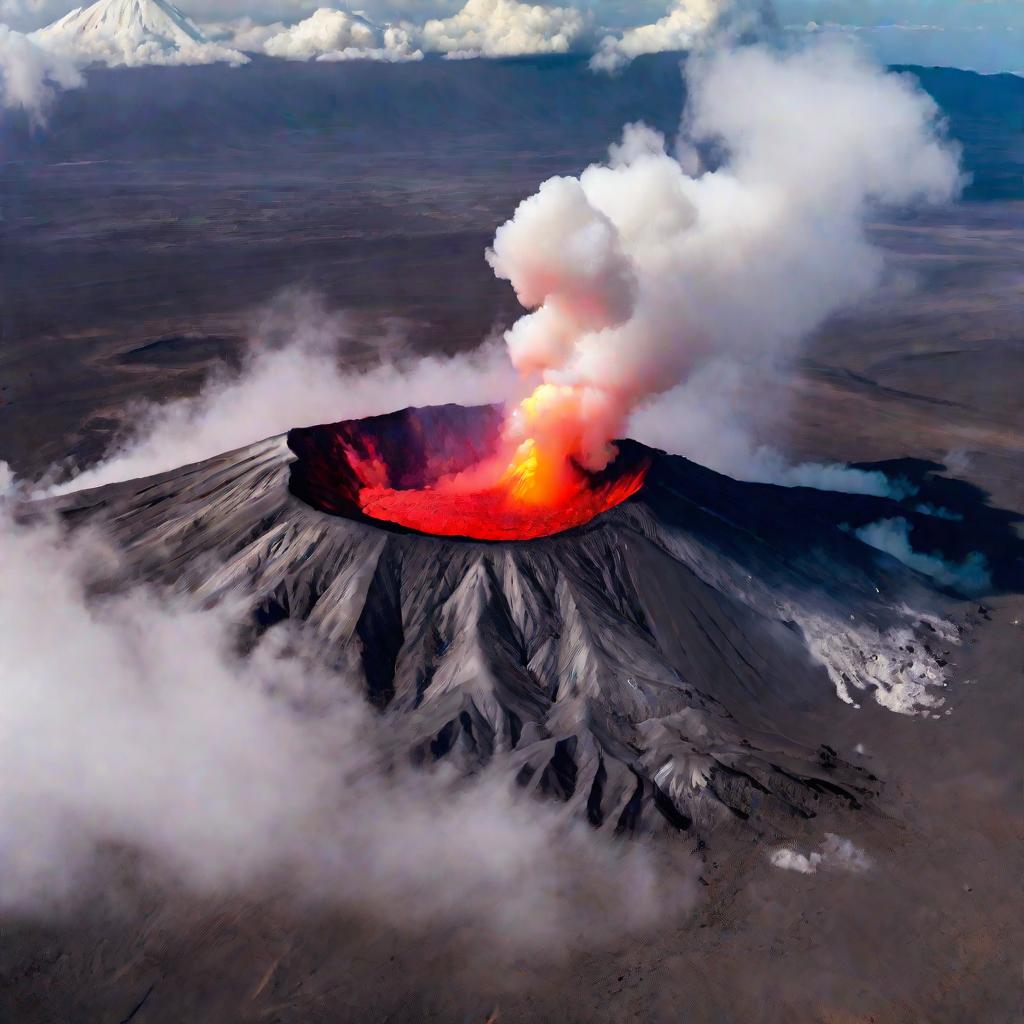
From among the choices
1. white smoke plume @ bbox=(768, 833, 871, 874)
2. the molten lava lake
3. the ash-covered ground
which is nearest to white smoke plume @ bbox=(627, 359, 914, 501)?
the ash-covered ground

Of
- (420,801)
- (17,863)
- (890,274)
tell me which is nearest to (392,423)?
(420,801)

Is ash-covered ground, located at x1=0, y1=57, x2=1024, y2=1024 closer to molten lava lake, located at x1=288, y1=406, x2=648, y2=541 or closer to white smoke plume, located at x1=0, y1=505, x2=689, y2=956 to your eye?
white smoke plume, located at x1=0, y1=505, x2=689, y2=956

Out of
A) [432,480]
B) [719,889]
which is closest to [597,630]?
[719,889]

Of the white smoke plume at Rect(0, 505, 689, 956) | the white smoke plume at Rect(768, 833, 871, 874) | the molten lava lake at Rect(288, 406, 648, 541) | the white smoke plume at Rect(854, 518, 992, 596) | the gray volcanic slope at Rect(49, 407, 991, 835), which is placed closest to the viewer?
the white smoke plume at Rect(0, 505, 689, 956)

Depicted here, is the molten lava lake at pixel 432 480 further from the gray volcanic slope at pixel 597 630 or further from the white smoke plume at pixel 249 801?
the white smoke plume at pixel 249 801

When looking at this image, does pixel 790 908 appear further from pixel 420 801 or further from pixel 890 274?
pixel 890 274
